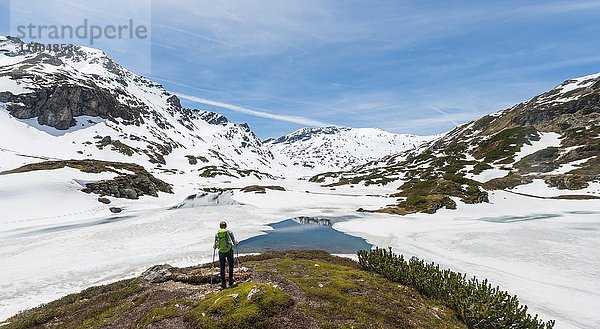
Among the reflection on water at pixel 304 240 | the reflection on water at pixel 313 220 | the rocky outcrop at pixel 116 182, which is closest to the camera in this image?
the reflection on water at pixel 304 240

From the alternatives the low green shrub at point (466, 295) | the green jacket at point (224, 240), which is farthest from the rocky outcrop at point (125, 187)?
the low green shrub at point (466, 295)

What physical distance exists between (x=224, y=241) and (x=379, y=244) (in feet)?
67.0

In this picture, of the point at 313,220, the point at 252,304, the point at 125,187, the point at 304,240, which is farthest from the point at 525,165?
the point at 125,187

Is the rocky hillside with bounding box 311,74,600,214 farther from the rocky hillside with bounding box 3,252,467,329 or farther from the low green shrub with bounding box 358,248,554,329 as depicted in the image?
the rocky hillside with bounding box 3,252,467,329

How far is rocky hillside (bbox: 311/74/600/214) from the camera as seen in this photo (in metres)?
62.5

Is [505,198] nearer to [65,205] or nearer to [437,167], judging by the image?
[437,167]

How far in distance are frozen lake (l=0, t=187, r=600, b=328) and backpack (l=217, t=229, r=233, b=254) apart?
1188 cm

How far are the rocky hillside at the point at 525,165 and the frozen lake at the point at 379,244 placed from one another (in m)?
9.86

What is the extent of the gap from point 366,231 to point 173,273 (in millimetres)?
25735

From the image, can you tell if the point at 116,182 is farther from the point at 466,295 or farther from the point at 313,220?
the point at 466,295

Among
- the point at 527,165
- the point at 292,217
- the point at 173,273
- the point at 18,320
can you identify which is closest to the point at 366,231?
the point at 292,217

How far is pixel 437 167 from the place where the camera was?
124 m

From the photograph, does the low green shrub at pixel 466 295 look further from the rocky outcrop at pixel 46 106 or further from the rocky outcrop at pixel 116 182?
the rocky outcrop at pixel 46 106

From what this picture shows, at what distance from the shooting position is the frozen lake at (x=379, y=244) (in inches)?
714
